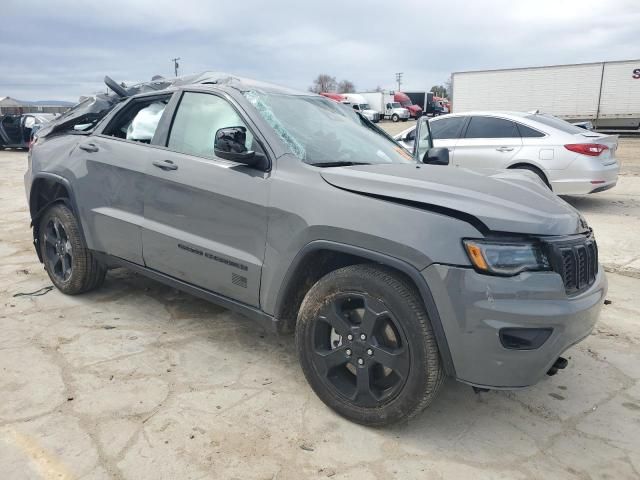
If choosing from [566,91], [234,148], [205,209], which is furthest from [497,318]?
[566,91]

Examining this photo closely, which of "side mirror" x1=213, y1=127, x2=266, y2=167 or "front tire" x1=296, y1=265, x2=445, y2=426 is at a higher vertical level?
"side mirror" x1=213, y1=127, x2=266, y2=167

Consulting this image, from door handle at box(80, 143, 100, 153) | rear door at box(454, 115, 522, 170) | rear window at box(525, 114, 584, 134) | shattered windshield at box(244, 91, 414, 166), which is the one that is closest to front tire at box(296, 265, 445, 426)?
shattered windshield at box(244, 91, 414, 166)

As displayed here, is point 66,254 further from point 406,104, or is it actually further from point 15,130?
point 406,104

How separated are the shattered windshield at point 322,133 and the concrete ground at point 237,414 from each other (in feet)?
4.41

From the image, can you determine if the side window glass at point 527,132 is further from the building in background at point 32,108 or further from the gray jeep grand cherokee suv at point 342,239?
the building in background at point 32,108

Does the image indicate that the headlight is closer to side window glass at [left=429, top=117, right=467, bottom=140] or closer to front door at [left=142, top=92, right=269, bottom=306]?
front door at [left=142, top=92, right=269, bottom=306]

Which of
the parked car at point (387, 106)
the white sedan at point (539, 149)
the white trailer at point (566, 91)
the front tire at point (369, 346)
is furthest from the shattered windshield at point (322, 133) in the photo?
the parked car at point (387, 106)

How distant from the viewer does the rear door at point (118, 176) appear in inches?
144

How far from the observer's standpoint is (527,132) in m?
8.25

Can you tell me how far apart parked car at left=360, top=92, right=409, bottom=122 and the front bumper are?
46646 millimetres

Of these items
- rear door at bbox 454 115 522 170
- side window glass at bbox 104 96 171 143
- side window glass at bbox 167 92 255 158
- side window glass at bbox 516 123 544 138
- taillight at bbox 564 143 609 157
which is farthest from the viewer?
rear door at bbox 454 115 522 170

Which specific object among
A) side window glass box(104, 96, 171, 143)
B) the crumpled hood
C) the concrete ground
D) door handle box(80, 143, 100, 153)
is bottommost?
the concrete ground

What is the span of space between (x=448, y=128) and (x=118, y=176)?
6.57 meters

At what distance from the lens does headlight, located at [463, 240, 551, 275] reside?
228 centimetres
